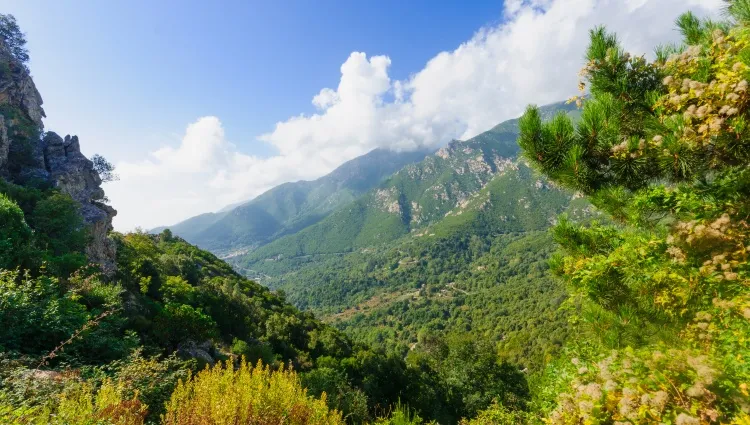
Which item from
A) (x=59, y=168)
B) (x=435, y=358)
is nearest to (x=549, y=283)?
(x=435, y=358)

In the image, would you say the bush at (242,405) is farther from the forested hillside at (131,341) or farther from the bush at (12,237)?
the bush at (12,237)

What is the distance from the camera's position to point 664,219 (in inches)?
212

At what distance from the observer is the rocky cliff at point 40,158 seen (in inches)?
928

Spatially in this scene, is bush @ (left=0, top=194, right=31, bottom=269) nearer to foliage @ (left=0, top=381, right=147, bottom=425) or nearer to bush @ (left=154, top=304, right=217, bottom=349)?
bush @ (left=154, top=304, right=217, bottom=349)

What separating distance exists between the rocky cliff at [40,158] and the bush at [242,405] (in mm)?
19620

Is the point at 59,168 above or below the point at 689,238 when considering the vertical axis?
above

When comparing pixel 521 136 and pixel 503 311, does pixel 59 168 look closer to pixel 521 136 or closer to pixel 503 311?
pixel 521 136

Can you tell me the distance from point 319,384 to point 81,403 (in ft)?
48.9

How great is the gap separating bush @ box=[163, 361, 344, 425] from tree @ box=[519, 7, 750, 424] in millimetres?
3810

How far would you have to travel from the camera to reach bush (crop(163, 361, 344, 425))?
14.4ft

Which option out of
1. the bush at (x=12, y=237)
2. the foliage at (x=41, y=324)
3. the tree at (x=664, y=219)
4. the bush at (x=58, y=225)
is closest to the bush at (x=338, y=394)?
the foliage at (x=41, y=324)

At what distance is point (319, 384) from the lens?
704 inches

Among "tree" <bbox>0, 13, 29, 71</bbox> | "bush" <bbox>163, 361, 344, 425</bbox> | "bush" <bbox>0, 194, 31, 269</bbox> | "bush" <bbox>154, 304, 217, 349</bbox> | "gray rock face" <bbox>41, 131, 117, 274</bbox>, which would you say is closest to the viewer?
"bush" <bbox>163, 361, 344, 425</bbox>

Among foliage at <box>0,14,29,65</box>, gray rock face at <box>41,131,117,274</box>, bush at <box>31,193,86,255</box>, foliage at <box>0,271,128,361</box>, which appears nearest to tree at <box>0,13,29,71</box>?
foliage at <box>0,14,29,65</box>
